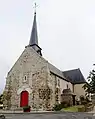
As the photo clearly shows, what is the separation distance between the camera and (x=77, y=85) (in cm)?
4047

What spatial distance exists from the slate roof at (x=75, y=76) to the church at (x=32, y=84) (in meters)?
5.91

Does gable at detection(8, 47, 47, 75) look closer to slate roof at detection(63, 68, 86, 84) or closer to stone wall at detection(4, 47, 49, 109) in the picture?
stone wall at detection(4, 47, 49, 109)

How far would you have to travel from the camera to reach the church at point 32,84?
2961cm

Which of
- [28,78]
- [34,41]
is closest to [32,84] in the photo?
[28,78]

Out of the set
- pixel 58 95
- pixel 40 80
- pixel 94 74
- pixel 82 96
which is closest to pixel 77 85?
pixel 82 96

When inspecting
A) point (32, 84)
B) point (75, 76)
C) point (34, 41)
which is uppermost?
point (34, 41)

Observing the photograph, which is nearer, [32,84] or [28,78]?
[32,84]

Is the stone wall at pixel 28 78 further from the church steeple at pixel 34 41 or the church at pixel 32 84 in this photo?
the church steeple at pixel 34 41

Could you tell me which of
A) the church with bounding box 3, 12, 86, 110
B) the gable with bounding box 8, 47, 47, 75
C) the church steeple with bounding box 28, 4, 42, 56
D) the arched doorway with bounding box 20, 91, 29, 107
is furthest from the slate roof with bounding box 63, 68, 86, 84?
the arched doorway with bounding box 20, 91, 29, 107

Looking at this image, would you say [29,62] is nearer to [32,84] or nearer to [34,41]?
[32,84]

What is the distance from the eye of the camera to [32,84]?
3112 centimetres

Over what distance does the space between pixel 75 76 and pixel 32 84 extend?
45.6ft

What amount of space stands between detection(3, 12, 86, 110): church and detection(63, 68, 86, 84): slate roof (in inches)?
233

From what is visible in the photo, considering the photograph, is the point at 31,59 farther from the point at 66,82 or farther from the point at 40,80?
the point at 66,82
